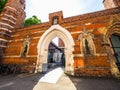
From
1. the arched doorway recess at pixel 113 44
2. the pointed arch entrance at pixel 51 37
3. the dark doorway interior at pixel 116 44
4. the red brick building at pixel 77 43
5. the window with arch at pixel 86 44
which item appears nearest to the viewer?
the arched doorway recess at pixel 113 44

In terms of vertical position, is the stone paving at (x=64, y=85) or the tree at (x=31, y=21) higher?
the tree at (x=31, y=21)

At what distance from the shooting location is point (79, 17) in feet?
28.8

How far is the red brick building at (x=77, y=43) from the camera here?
718cm

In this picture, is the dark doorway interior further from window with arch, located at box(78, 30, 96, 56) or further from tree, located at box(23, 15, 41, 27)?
tree, located at box(23, 15, 41, 27)

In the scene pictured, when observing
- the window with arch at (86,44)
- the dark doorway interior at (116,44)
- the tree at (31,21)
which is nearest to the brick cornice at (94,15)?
the window with arch at (86,44)

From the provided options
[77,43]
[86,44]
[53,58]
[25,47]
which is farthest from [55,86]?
[53,58]

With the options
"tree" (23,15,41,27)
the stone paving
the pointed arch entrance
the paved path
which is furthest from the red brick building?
"tree" (23,15,41,27)

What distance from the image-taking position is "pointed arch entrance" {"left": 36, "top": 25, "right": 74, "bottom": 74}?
827 cm

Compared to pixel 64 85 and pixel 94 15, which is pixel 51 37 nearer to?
pixel 94 15

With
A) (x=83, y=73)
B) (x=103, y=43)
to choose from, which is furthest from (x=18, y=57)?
(x=103, y=43)

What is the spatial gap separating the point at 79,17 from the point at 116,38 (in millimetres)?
4060

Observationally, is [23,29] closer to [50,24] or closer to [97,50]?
[50,24]

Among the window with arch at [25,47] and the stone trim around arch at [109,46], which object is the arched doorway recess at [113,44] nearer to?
the stone trim around arch at [109,46]

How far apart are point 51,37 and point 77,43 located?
3.02 m
